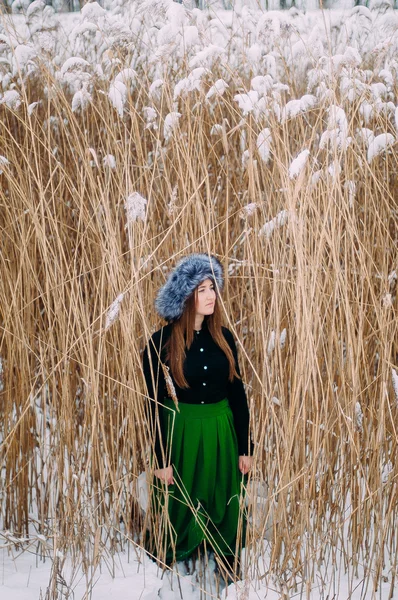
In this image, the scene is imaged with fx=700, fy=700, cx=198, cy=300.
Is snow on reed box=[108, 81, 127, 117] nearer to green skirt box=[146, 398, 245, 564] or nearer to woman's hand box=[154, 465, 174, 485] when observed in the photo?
green skirt box=[146, 398, 245, 564]

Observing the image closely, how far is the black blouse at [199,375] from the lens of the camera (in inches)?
76.4

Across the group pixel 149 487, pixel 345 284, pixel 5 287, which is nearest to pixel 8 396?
pixel 5 287

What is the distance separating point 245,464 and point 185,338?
419 mm

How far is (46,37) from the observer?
7.36 feet

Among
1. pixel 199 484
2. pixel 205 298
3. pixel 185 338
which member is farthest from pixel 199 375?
pixel 199 484

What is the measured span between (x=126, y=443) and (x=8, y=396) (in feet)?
1.37

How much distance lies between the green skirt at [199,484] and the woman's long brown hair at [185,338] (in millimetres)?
122

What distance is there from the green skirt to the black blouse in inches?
1.2

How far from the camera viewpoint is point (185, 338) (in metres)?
1.96

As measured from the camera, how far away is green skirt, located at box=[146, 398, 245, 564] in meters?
2.00

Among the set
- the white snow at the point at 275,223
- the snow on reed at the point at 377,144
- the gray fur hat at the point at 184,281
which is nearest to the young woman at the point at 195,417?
the gray fur hat at the point at 184,281

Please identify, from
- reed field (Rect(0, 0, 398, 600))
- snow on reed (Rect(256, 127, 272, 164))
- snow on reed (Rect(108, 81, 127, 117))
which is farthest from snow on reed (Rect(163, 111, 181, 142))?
snow on reed (Rect(256, 127, 272, 164))

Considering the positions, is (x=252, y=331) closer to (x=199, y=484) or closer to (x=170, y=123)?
(x=199, y=484)

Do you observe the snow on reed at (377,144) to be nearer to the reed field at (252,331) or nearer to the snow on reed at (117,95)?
the reed field at (252,331)
